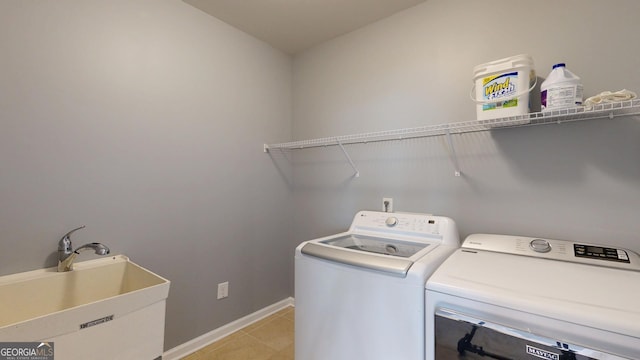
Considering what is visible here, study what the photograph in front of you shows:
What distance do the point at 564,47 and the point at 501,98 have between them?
487 mm

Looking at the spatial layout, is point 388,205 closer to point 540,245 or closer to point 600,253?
point 540,245

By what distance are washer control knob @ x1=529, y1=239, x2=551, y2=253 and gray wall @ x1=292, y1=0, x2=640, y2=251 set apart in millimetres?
207

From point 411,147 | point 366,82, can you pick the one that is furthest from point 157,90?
point 411,147

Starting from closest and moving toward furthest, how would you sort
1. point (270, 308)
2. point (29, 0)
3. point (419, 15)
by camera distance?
point (29, 0) < point (419, 15) < point (270, 308)

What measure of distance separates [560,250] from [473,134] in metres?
0.76

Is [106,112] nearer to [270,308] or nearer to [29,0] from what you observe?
[29,0]

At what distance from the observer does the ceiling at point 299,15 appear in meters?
1.92

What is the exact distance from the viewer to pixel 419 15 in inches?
75.3

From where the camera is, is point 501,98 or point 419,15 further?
point 419,15

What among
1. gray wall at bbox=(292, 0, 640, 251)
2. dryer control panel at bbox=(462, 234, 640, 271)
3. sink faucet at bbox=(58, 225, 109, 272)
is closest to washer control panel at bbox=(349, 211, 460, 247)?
dryer control panel at bbox=(462, 234, 640, 271)

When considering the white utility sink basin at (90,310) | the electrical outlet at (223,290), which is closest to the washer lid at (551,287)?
the white utility sink basin at (90,310)

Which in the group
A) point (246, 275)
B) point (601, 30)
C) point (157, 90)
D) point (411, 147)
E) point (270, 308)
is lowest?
point (270, 308)

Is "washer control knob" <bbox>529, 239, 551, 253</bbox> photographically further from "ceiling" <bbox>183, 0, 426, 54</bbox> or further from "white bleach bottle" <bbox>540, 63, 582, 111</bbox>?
"ceiling" <bbox>183, 0, 426, 54</bbox>

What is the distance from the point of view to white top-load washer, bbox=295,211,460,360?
109 cm
